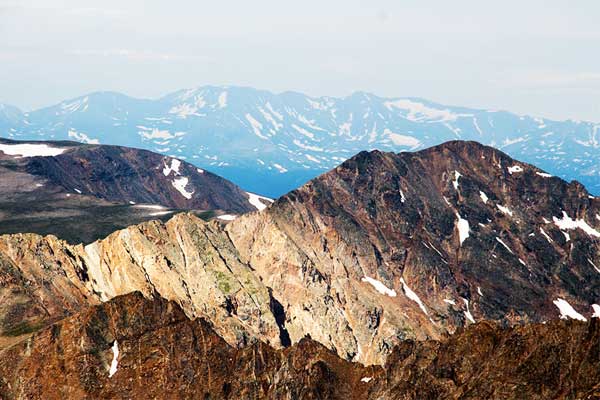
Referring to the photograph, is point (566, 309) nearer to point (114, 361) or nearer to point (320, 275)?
point (320, 275)

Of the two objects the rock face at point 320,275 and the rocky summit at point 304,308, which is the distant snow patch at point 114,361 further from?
the rock face at point 320,275

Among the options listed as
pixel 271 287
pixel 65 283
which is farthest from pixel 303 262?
pixel 65 283

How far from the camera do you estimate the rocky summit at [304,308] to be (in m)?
95.5

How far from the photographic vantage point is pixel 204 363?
105625 mm

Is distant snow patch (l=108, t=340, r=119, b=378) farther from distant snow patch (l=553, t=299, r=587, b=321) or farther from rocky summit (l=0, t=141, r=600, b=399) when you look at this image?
distant snow patch (l=553, t=299, r=587, b=321)

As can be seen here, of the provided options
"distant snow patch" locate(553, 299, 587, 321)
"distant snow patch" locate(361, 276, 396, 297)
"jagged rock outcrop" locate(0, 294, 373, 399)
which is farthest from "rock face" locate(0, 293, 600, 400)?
"distant snow patch" locate(553, 299, 587, 321)

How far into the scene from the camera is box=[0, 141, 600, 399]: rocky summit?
9550 cm

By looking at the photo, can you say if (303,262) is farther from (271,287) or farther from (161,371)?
(161,371)

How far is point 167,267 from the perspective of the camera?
146125 mm

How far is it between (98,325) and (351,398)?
3833 centimetres

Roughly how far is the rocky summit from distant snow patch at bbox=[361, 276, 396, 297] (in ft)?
1.30

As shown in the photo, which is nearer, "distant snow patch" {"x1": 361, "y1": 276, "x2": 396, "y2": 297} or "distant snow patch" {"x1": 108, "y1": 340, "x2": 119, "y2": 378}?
"distant snow patch" {"x1": 108, "y1": 340, "x2": 119, "y2": 378}

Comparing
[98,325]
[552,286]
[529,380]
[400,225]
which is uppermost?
[529,380]

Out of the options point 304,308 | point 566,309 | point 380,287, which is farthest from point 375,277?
point 566,309
